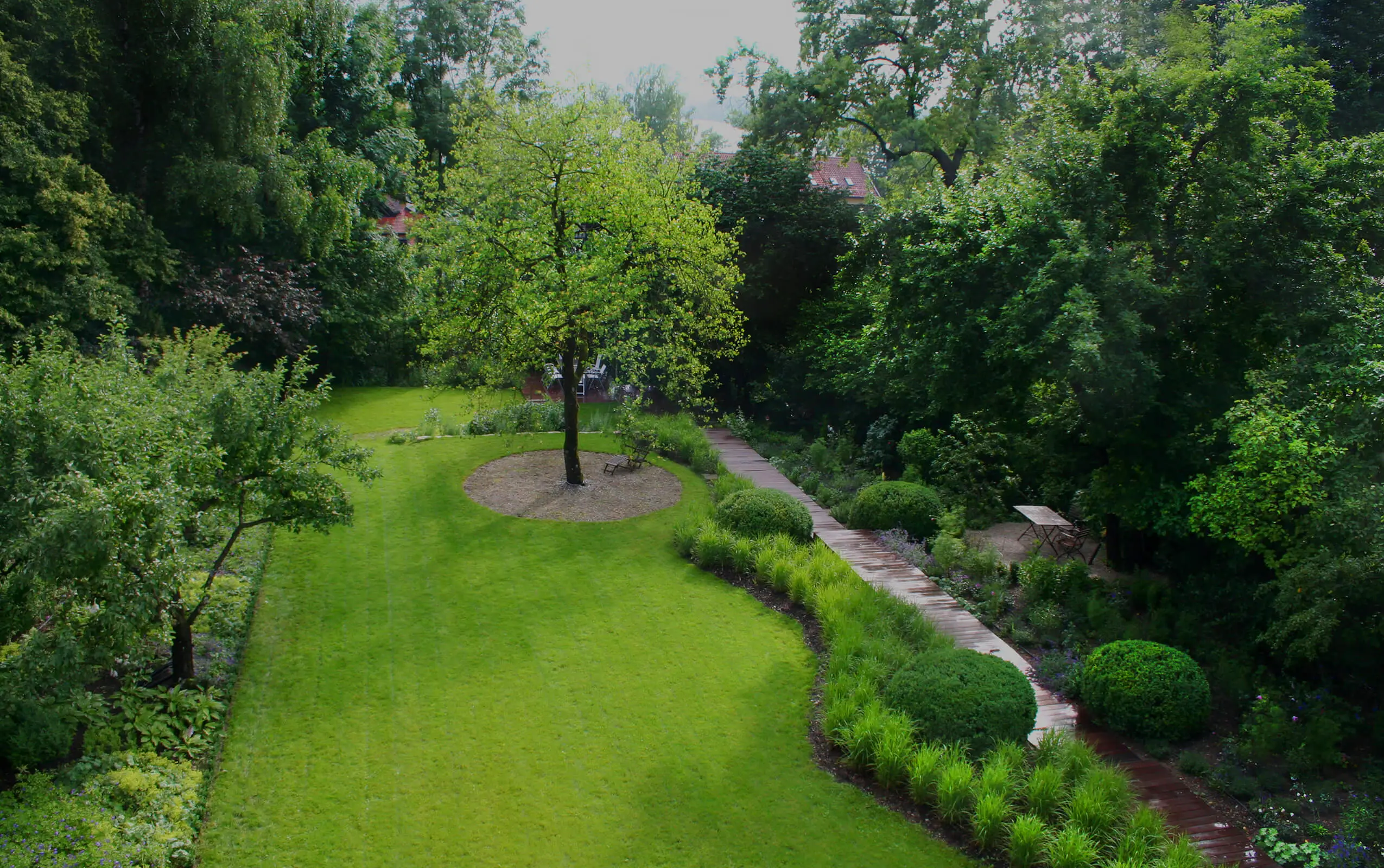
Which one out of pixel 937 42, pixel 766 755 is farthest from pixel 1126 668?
pixel 937 42

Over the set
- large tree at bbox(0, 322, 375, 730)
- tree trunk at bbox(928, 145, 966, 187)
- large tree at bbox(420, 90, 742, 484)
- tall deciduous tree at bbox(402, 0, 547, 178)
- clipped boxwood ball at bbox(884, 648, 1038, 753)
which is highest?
tall deciduous tree at bbox(402, 0, 547, 178)

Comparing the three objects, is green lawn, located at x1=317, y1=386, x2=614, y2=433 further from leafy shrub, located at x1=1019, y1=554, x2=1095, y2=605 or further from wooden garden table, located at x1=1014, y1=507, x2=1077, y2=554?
leafy shrub, located at x1=1019, y1=554, x2=1095, y2=605

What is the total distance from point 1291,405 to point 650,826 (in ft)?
24.2

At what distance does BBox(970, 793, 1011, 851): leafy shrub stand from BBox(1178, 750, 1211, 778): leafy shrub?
2.18 meters

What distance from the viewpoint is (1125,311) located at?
28.0 ft

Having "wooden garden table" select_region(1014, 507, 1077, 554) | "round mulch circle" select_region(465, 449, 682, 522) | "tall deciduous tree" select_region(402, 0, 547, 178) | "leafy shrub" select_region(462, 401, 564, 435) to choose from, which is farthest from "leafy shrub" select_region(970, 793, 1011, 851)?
"tall deciduous tree" select_region(402, 0, 547, 178)

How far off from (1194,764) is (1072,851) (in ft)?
7.46

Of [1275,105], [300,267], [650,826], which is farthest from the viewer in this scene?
[300,267]

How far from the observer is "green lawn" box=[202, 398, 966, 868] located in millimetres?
6531

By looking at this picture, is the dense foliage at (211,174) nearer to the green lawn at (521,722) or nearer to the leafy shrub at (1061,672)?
the green lawn at (521,722)

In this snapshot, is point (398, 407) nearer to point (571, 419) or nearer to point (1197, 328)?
point (571, 419)

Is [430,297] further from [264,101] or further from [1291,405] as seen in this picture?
[1291,405]

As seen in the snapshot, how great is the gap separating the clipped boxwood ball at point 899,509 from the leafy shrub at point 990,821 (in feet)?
22.1

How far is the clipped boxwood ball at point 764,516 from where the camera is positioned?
1220 cm
